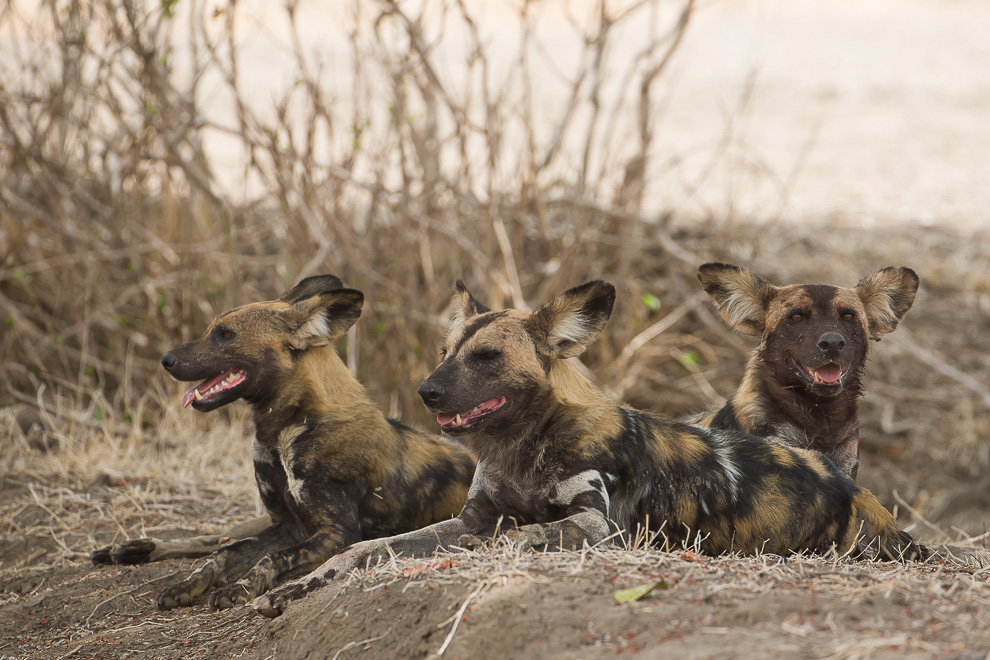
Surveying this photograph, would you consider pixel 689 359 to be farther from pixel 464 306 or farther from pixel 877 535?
pixel 464 306

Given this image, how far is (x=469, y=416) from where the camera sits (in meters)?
3.57

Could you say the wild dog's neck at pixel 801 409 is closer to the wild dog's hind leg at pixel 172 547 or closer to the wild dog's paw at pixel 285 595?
the wild dog's paw at pixel 285 595

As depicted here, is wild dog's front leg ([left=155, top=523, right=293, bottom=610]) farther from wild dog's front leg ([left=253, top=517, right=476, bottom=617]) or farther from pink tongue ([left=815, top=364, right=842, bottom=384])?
pink tongue ([left=815, top=364, right=842, bottom=384])

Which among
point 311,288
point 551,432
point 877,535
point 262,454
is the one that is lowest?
point 877,535

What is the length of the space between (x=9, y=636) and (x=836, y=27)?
22.3m

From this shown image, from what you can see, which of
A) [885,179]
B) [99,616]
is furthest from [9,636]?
[885,179]

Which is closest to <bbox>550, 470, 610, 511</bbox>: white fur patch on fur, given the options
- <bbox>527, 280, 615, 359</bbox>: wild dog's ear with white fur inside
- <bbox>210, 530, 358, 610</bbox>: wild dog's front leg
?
<bbox>527, 280, 615, 359</bbox>: wild dog's ear with white fur inside

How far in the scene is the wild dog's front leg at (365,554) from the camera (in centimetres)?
336

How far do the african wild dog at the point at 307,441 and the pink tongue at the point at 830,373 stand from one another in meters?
1.50

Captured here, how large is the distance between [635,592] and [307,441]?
1.68 meters

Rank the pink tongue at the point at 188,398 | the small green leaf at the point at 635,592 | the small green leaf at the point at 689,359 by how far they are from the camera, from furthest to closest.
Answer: the small green leaf at the point at 689,359 < the pink tongue at the point at 188,398 < the small green leaf at the point at 635,592

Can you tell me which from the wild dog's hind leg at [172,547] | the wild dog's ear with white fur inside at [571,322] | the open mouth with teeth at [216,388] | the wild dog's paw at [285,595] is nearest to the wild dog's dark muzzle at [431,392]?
the wild dog's ear with white fur inside at [571,322]

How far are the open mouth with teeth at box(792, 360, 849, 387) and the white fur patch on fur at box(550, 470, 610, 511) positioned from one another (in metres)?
1.20

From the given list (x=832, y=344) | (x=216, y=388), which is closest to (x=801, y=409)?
(x=832, y=344)
